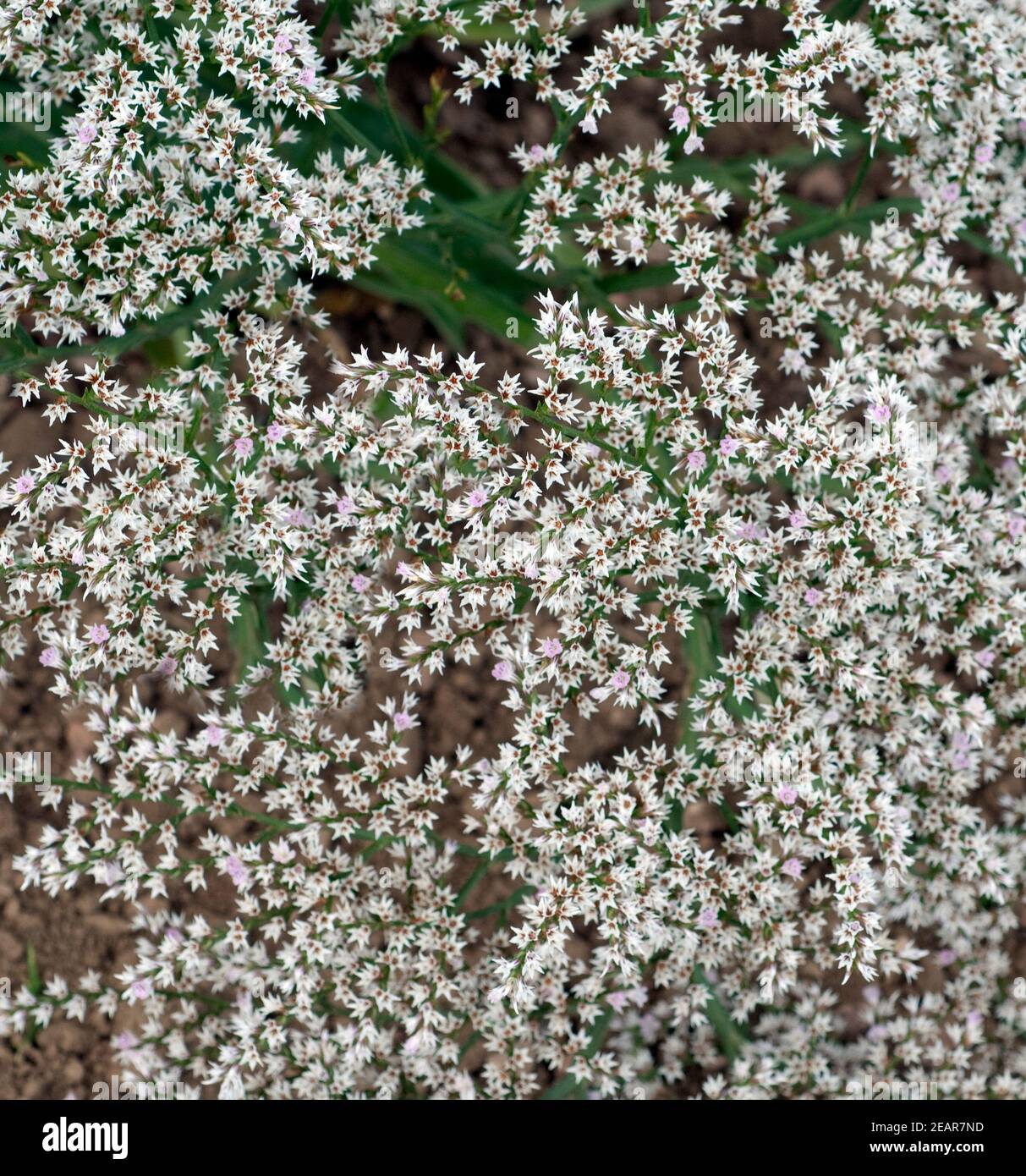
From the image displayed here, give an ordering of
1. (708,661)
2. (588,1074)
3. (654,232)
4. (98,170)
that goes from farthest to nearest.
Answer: (708,661), (588,1074), (654,232), (98,170)

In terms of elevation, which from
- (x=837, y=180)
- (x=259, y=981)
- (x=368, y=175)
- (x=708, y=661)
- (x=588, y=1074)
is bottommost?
(x=588, y=1074)

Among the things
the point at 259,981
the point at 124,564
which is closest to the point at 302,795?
the point at 259,981

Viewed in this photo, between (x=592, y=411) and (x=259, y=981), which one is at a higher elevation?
(x=592, y=411)

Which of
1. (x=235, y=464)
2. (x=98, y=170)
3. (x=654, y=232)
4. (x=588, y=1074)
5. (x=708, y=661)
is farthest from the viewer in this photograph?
(x=708, y=661)

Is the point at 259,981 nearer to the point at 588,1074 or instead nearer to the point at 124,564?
the point at 588,1074

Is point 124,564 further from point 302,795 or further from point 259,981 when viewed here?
point 259,981
